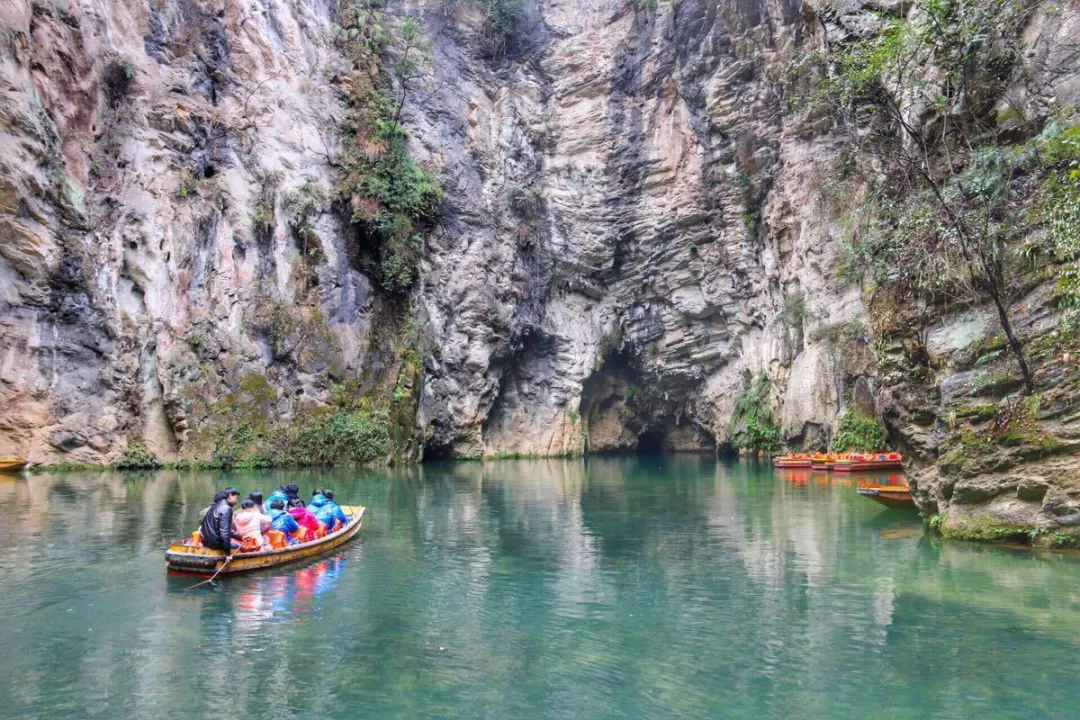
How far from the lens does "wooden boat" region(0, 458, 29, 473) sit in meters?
21.6

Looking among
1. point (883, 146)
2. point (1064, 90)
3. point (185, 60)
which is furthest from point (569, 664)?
point (185, 60)

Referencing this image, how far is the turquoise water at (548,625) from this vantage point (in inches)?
225

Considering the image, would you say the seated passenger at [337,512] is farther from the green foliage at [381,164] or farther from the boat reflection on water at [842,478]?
the green foliage at [381,164]

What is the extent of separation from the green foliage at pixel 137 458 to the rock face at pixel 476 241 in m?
0.30

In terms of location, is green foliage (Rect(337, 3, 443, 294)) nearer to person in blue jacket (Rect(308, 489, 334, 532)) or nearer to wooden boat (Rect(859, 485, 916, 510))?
person in blue jacket (Rect(308, 489, 334, 532))

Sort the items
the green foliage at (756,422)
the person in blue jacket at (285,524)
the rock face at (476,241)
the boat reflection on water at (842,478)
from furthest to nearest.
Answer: the green foliage at (756,422) < the rock face at (476,241) < the boat reflection on water at (842,478) < the person in blue jacket at (285,524)

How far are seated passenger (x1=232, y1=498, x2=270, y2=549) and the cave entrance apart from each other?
118ft

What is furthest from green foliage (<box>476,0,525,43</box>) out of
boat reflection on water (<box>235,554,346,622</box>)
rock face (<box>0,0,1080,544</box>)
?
boat reflection on water (<box>235,554,346,622</box>)

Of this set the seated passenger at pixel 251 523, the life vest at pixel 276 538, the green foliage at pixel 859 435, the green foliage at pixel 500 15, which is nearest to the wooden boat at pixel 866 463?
the green foliage at pixel 859 435

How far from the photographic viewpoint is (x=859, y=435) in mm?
27031

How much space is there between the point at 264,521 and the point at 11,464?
1605cm

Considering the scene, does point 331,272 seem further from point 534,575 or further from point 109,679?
point 109,679

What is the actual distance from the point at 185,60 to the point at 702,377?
2733 centimetres

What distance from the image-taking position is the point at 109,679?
6062 millimetres
